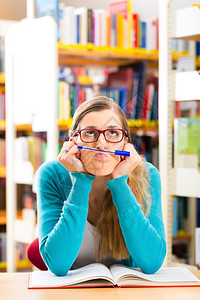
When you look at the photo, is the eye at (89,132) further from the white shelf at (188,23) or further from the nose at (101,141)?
the white shelf at (188,23)

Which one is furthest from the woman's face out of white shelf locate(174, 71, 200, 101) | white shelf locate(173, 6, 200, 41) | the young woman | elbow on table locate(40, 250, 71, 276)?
white shelf locate(173, 6, 200, 41)

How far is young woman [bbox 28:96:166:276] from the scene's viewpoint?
1196 mm

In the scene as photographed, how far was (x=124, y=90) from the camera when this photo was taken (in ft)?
9.89

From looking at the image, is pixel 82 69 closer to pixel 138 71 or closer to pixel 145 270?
pixel 138 71

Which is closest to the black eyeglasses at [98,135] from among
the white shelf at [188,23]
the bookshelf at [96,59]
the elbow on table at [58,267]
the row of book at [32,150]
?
the elbow on table at [58,267]

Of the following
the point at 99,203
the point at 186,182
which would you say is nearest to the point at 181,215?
the point at 186,182

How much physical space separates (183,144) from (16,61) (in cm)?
117

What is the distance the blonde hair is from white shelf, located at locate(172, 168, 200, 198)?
2.95 ft

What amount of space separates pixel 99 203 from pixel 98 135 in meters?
0.25

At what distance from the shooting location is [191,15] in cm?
217

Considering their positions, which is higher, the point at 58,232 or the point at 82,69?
the point at 82,69

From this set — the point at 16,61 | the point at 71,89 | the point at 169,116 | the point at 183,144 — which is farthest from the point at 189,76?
the point at 16,61

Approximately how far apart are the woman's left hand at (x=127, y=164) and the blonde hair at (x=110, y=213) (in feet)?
0.20

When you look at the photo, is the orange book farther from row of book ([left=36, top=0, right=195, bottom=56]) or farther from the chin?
the chin
